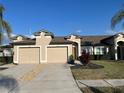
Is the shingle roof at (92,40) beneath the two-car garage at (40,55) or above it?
above

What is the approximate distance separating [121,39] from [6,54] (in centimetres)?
1921

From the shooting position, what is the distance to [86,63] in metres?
27.3

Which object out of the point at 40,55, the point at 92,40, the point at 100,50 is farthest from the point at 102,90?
the point at 92,40

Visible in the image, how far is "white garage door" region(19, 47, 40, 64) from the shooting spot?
3538 cm

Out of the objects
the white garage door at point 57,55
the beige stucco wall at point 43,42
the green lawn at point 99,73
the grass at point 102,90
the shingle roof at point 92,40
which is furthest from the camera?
the shingle roof at point 92,40

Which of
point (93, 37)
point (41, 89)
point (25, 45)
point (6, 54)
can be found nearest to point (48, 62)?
point (25, 45)

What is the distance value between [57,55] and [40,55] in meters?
2.25

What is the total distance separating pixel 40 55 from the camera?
1393 inches

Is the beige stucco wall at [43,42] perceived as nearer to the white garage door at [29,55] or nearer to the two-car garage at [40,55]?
the two-car garage at [40,55]

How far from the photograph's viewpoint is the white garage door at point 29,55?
35.4 m

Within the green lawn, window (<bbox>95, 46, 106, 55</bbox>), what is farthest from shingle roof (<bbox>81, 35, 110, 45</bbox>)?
the green lawn

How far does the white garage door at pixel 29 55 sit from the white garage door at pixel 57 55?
5.22 ft

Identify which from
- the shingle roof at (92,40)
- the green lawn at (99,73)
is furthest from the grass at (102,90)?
the shingle roof at (92,40)

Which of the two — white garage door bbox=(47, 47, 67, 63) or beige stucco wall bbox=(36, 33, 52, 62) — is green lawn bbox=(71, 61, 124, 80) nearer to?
white garage door bbox=(47, 47, 67, 63)
